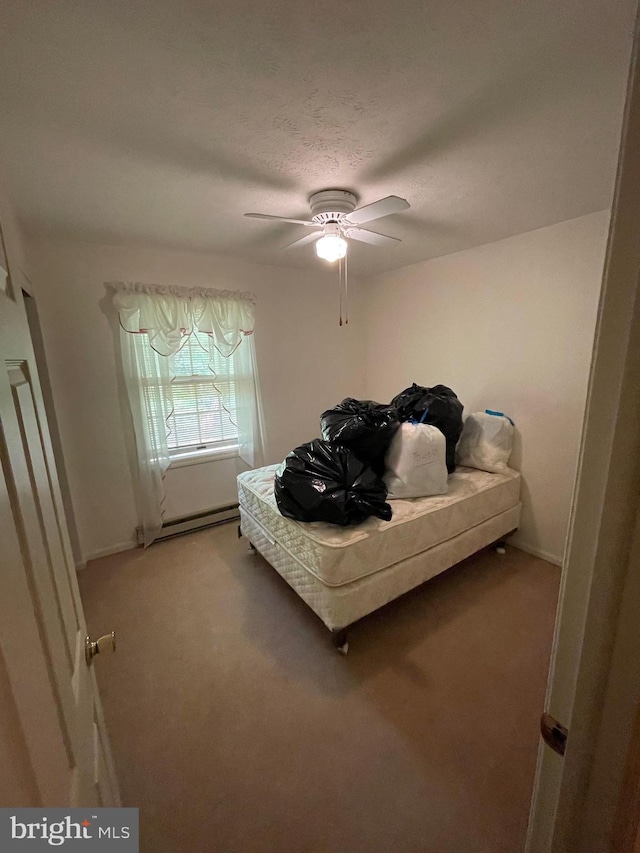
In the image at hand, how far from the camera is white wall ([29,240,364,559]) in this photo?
2.47 meters

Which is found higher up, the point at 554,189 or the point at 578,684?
the point at 554,189


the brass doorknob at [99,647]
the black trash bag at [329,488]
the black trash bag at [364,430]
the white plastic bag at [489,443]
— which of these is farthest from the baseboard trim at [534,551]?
the brass doorknob at [99,647]

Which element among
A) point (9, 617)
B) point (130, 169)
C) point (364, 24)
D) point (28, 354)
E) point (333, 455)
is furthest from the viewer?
point (333, 455)

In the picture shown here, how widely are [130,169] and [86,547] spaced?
2.59 meters

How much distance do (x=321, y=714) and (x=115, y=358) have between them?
267cm

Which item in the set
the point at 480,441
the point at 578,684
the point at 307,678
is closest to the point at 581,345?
the point at 480,441

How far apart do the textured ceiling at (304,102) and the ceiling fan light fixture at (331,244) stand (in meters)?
0.20

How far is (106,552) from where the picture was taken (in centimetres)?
279

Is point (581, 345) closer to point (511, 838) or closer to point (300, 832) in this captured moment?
point (511, 838)

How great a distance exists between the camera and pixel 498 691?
5.31ft

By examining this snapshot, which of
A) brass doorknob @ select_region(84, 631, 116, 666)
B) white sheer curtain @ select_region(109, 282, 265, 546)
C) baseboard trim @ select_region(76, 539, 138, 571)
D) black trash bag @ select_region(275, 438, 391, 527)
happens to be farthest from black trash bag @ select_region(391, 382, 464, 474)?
baseboard trim @ select_region(76, 539, 138, 571)

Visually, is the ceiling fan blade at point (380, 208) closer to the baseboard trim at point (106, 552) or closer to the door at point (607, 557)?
the door at point (607, 557)

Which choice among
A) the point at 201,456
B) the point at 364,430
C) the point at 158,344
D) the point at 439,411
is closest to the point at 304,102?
the point at 364,430

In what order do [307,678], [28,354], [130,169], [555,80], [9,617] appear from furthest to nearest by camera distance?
1. [307,678]
2. [130,169]
3. [555,80]
4. [28,354]
5. [9,617]
